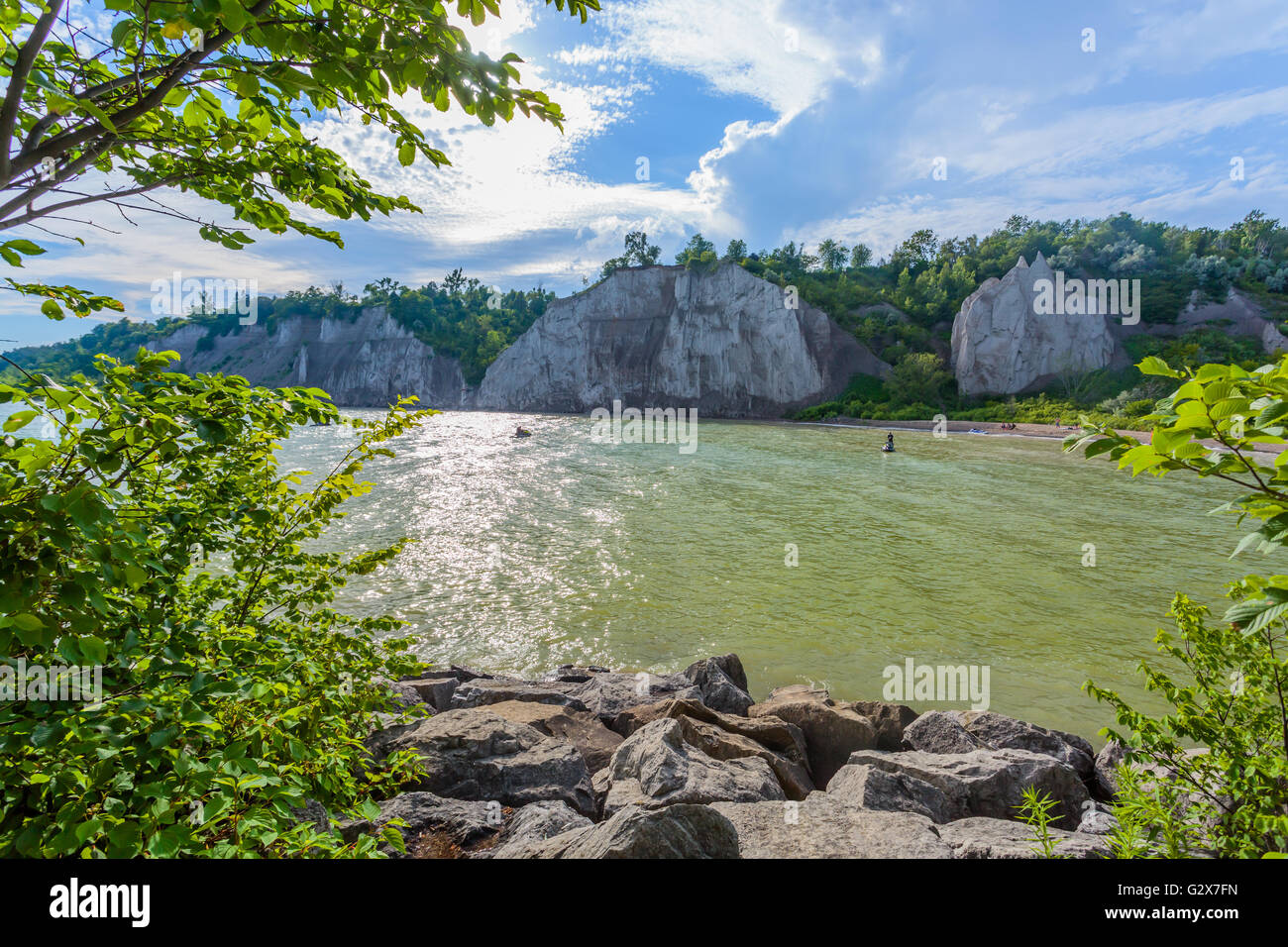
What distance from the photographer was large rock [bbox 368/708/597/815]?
5484mm

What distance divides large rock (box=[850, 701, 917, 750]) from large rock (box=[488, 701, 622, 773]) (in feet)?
11.3

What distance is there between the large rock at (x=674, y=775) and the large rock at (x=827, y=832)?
1.45 feet

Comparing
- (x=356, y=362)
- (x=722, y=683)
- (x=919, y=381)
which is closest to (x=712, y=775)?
(x=722, y=683)

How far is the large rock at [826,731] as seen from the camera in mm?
7270

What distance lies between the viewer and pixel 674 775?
5348mm

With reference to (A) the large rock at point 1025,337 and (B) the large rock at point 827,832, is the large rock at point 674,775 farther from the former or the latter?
(A) the large rock at point 1025,337

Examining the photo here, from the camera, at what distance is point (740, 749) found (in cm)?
644

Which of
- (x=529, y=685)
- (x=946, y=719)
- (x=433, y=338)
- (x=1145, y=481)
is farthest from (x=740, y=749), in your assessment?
(x=433, y=338)

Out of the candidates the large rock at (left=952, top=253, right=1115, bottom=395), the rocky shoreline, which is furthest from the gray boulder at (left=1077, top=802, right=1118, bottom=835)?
the large rock at (left=952, top=253, right=1115, bottom=395)

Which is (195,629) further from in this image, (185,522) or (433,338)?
(433,338)

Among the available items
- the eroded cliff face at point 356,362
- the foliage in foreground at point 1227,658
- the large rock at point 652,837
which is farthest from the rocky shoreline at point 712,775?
the eroded cliff face at point 356,362

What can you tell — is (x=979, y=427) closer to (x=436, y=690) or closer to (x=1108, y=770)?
(x=1108, y=770)

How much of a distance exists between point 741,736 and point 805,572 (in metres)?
8.79

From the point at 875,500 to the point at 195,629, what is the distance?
83.9 ft
